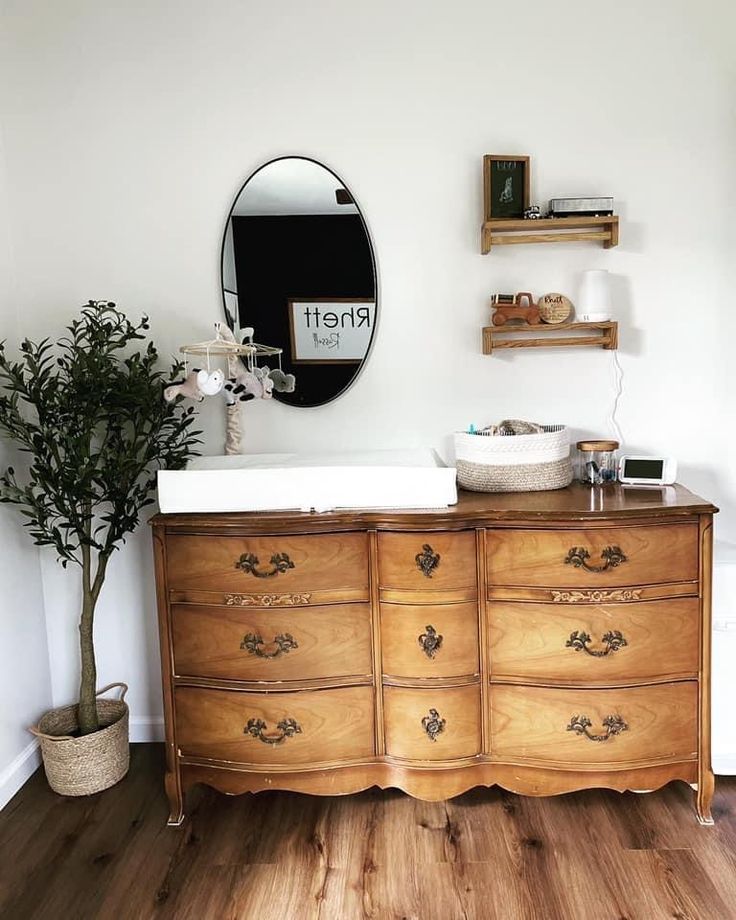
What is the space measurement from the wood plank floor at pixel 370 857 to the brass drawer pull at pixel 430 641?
504 mm

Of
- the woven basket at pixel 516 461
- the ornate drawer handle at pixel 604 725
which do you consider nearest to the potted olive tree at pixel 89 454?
the woven basket at pixel 516 461

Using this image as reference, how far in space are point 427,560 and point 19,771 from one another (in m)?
1.50

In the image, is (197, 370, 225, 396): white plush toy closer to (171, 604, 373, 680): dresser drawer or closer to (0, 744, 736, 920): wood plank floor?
(171, 604, 373, 680): dresser drawer

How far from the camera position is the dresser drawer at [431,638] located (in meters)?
2.16

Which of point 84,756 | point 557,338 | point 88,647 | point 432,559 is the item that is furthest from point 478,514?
point 84,756

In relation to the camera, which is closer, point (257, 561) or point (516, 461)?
point (257, 561)

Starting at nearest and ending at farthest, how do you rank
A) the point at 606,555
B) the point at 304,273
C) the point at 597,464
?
the point at 606,555, the point at 597,464, the point at 304,273

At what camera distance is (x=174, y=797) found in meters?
2.29

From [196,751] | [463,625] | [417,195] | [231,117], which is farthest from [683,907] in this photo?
[231,117]

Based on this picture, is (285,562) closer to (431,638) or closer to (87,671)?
(431,638)

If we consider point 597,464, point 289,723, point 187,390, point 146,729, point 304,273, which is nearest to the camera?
point 289,723

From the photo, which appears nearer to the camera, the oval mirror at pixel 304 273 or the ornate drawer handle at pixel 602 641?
the ornate drawer handle at pixel 602 641

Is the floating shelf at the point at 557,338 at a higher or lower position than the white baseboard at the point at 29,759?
higher

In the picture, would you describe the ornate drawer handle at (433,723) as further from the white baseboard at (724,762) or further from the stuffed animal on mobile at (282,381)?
the stuffed animal on mobile at (282,381)
